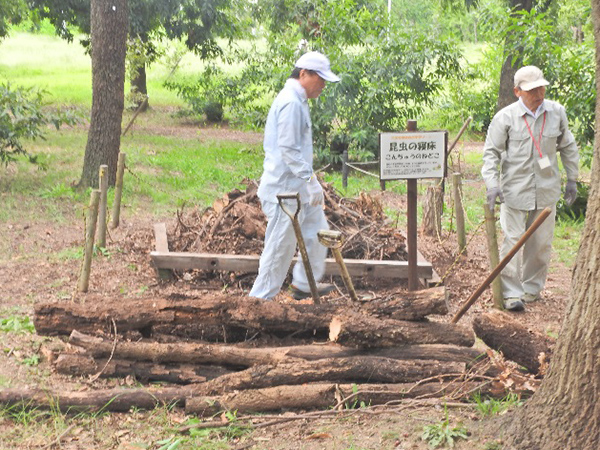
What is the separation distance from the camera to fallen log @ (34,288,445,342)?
17.8ft

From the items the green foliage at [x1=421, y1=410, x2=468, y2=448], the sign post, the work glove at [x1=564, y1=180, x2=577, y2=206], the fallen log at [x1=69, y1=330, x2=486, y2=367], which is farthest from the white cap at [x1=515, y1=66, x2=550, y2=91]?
the green foliage at [x1=421, y1=410, x2=468, y2=448]

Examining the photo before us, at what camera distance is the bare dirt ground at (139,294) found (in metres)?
4.54

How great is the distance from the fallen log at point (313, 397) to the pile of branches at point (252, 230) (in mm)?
3258

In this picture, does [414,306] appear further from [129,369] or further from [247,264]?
[247,264]

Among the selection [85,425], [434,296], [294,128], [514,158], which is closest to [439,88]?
[514,158]

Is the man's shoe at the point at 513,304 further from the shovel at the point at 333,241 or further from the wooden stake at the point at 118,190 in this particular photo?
the wooden stake at the point at 118,190

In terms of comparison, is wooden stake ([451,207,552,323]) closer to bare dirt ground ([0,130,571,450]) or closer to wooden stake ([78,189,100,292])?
bare dirt ground ([0,130,571,450])

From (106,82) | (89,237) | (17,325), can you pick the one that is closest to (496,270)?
(89,237)

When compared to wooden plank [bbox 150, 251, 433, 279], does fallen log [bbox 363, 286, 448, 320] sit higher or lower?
higher

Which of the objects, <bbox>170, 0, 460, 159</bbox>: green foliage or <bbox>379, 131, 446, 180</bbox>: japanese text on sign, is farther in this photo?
<bbox>170, 0, 460, 159</bbox>: green foliage

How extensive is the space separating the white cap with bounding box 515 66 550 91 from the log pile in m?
2.44

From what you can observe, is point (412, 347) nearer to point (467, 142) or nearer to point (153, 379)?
point (153, 379)

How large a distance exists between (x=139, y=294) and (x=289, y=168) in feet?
6.55

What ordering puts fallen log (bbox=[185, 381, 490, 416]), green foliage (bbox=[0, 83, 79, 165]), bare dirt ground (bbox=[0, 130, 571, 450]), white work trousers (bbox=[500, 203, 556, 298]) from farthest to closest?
green foliage (bbox=[0, 83, 79, 165]), white work trousers (bbox=[500, 203, 556, 298]), fallen log (bbox=[185, 381, 490, 416]), bare dirt ground (bbox=[0, 130, 571, 450])
